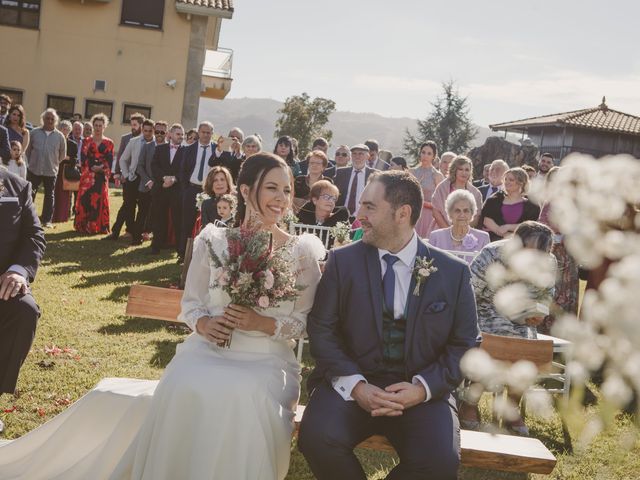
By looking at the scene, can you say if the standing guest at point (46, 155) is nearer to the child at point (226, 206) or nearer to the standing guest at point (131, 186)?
the standing guest at point (131, 186)

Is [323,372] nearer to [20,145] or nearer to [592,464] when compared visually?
[592,464]

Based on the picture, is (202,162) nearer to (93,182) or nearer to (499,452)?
(93,182)

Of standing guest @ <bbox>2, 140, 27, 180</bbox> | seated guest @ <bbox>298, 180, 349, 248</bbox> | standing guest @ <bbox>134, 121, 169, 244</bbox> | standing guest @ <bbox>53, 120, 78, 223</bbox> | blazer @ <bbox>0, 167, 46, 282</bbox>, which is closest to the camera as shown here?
blazer @ <bbox>0, 167, 46, 282</bbox>

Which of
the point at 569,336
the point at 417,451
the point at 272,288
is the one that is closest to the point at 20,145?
the point at 272,288

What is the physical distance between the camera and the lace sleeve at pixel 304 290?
3809 millimetres

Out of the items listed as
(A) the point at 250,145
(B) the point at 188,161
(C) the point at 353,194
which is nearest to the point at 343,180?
Result: (C) the point at 353,194

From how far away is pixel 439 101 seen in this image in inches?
2160

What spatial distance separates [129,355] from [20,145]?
20.7 feet

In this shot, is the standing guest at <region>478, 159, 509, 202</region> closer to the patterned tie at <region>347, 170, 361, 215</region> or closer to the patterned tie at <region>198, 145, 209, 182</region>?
the patterned tie at <region>347, 170, 361, 215</region>

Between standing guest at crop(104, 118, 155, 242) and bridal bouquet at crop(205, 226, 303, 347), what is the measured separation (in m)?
9.52

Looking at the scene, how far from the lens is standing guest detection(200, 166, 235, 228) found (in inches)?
352

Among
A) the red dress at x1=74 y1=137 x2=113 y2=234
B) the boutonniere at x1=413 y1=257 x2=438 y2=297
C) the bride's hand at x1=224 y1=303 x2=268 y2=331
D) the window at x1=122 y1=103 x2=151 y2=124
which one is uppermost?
the window at x1=122 y1=103 x2=151 y2=124

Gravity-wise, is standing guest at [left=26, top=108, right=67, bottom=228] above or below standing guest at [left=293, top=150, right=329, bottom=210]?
below

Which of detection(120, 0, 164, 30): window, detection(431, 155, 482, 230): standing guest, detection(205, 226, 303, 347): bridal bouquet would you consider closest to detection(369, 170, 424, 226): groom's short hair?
detection(205, 226, 303, 347): bridal bouquet
